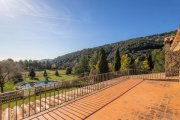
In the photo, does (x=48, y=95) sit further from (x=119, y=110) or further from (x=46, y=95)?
(x=119, y=110)

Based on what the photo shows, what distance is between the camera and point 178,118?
4.30 m

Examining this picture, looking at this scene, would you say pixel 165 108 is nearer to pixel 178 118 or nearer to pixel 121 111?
pixel 178 118

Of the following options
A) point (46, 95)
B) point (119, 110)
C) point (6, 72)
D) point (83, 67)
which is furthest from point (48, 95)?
point (83, 67)

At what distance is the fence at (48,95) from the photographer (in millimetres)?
4574

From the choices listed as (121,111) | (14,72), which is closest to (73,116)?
(121,111)

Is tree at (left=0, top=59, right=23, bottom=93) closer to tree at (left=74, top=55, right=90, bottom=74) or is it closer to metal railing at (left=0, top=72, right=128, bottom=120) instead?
tree at (left=74, top=55, right=90, bottom=74)

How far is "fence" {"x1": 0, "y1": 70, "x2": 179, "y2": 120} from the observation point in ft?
15.0

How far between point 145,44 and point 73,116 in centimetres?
5468

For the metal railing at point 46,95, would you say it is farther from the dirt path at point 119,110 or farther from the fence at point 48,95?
the dirt path at point 119,110

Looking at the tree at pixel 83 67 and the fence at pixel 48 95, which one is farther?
the tree at pixel 83 67

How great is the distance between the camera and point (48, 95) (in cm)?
1027

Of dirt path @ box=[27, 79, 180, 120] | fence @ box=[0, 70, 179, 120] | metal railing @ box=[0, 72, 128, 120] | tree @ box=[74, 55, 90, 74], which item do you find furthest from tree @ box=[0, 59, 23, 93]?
dirt path @ box=[27, 79, 180, 120]

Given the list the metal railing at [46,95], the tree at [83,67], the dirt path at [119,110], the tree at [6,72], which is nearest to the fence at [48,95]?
the metal railing at [46,95]

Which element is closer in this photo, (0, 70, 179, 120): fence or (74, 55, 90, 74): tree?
(0, 70, 179, 120): fence
